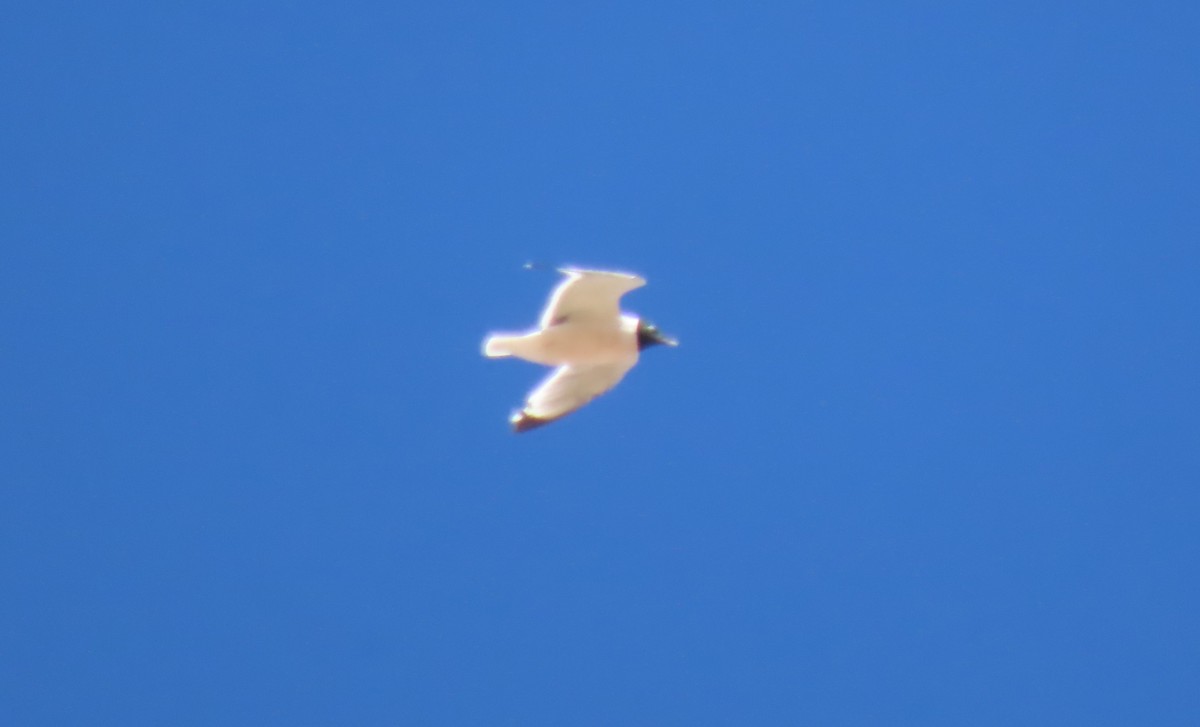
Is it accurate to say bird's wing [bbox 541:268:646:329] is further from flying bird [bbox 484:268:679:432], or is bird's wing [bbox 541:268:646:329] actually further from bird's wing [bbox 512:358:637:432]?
bird's wing [bbox 512:358:637:432]

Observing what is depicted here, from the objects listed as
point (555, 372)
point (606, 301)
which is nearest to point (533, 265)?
point (606, 301)

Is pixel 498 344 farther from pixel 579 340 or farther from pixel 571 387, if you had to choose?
pixel 571 387

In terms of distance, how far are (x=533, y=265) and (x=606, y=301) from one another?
902 mm

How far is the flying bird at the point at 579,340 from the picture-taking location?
5074 mm

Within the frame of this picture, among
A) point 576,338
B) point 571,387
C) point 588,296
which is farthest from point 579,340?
point 571,387

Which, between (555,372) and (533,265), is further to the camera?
(555,372)

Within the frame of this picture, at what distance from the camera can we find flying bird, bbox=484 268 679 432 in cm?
507

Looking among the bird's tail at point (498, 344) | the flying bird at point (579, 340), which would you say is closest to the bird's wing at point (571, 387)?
the flying bird at point (579, 340)

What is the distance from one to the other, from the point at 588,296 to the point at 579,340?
16 centimetres

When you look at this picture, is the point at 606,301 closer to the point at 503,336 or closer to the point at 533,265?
the point at 503,336

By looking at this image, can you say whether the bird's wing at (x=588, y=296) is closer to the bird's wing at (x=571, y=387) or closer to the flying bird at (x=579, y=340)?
the flying bird at (x=579, y=340)

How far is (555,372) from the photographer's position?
18.1 ft

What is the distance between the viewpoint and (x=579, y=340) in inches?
204

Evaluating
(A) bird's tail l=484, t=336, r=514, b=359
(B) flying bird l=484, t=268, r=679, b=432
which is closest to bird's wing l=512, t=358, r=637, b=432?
(B) flying bird l=484, t=268, r=679, b=432
